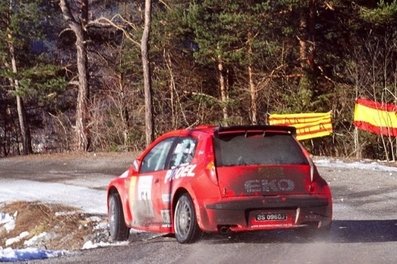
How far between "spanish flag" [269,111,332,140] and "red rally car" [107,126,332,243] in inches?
761

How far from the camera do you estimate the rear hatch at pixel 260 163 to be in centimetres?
1030

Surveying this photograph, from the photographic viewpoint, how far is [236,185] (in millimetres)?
10289

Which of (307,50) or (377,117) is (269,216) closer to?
(377,117)

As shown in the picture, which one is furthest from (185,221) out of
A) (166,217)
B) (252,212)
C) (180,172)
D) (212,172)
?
(252,212)

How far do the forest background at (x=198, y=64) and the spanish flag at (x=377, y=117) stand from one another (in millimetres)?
2238

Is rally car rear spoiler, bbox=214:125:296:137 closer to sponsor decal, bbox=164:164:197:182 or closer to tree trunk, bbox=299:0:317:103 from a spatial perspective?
sponsor decal, bbox=164:164:197:182

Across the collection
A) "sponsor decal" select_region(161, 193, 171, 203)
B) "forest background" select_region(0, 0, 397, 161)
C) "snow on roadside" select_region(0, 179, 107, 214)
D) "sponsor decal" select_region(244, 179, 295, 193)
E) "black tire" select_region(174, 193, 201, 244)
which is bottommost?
"snow on roadside" select_region(0, 179, 107, 214)

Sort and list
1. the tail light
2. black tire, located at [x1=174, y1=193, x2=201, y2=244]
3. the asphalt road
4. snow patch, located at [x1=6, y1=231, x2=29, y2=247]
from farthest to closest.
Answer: snow patch, located at [x1=6, y1=231, x2=29, y2=247]
black tire, located at [x1=174, y1=193, x2=201, y2=244]
the tail light
the asphalt road

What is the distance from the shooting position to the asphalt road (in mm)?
9523

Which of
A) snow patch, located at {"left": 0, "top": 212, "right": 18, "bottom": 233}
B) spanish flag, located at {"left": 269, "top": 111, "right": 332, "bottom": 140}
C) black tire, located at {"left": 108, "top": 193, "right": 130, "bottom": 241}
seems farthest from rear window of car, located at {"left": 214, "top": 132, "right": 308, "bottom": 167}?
spanish flag, located at {"left": 269, "top": 111, "right": 332, "bottom": 140}

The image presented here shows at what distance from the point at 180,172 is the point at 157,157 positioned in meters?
0.96

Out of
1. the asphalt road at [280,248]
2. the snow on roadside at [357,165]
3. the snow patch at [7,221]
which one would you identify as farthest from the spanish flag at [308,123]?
the asphalt road at [280,248]

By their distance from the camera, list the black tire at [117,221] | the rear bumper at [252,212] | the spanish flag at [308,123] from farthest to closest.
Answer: the spanish flag at [308,123], the black tire at [117,221], the rear bumper at [252,212]

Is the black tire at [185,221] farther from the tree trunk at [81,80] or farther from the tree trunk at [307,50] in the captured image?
the tree trunk at [81,80]
